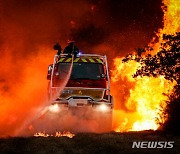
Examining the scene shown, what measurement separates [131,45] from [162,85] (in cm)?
870

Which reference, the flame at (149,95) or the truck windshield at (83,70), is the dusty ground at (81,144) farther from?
the flame at (149,95)

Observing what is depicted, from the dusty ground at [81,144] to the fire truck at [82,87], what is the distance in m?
2.49

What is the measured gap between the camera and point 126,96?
66.5ft

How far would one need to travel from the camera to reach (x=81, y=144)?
26.4 ft

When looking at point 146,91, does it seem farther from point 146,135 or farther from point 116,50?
point 116,50

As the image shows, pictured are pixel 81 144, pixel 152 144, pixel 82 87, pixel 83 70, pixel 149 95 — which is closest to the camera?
pixel 81 144

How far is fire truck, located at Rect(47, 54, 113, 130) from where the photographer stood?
1144cm

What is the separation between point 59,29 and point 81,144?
15259mm

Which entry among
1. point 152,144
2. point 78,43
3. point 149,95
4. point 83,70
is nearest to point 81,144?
point 152,144

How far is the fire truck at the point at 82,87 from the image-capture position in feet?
37.5

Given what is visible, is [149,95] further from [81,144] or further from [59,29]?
[59,29]

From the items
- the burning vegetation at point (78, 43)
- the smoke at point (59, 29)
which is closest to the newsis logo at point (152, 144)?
the burning vegetation at point (78, 43)

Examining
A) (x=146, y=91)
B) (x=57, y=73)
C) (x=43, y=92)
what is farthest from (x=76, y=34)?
(x=57, y=73)

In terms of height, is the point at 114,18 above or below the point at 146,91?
above
